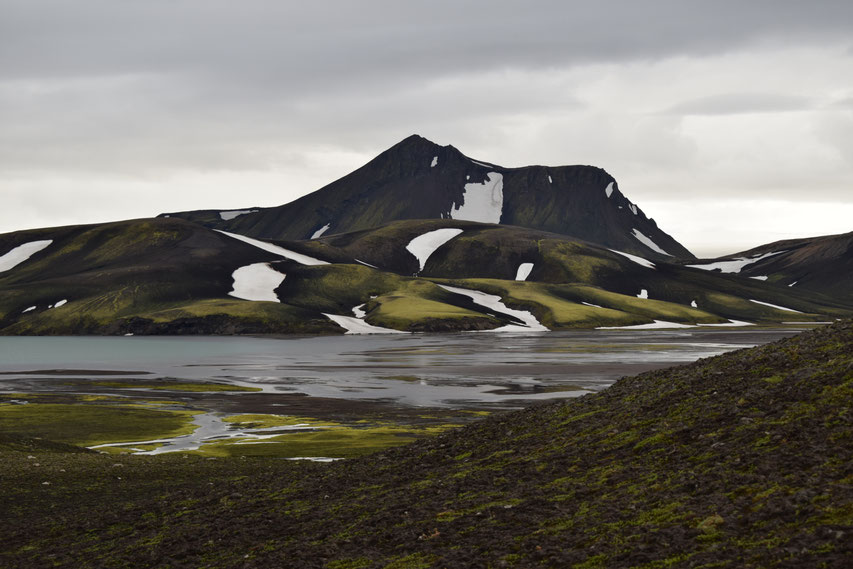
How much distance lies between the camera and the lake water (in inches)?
3723

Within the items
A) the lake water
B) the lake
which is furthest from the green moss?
the lake water

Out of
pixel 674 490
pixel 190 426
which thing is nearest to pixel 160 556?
pixel 674 490

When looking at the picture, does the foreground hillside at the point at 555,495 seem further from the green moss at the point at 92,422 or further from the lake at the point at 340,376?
the lake at the point at 340,376

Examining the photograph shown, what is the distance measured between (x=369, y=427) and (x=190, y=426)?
14912 millimetres

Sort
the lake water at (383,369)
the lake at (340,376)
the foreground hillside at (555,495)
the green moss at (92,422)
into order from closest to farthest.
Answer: the foreground hillside at (555,495) < the green moss at (92,422) < the lake at (340,376) < the lake water at (383,369)

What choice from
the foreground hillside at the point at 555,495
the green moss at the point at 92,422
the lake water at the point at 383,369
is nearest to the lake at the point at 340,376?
the lake water at the point at 383,369

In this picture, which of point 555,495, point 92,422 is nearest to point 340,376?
point 92,422

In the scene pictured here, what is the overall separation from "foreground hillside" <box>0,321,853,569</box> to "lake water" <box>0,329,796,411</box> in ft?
151

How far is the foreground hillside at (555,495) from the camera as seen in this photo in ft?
63.2

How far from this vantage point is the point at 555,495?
982 inches

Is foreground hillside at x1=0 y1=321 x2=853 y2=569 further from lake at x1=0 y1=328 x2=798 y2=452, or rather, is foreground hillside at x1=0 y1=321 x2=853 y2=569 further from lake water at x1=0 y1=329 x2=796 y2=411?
lake water at x1=0 y1=329 x2=796 y2=411

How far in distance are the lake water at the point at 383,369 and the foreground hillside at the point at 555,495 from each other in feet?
151

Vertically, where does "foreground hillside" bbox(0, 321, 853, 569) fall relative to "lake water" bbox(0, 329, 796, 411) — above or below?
above

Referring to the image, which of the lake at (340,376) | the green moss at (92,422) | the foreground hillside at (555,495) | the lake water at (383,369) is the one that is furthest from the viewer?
the lake water at (383,369)
